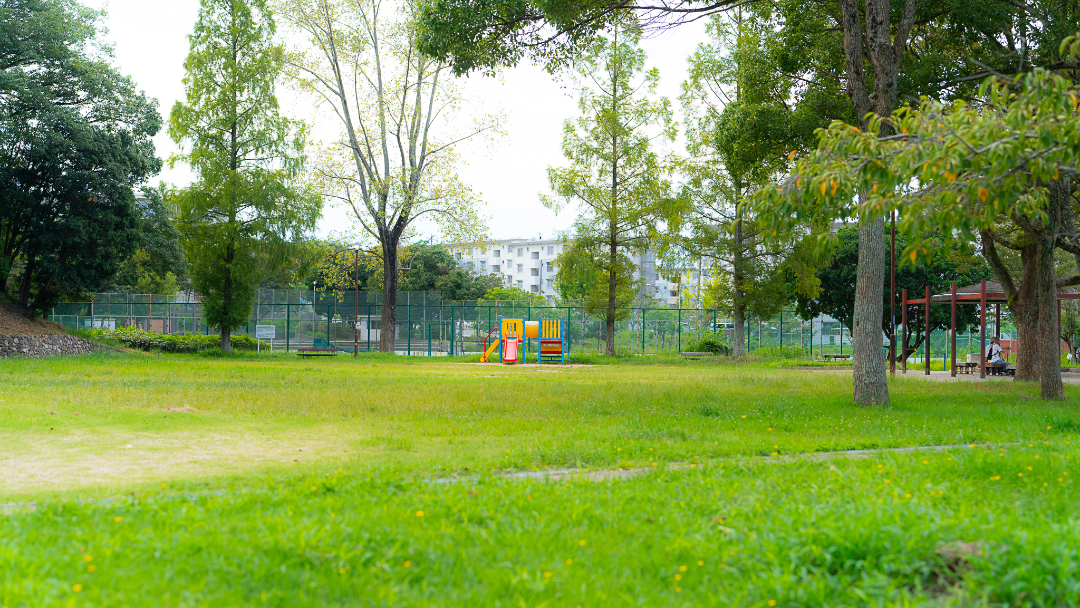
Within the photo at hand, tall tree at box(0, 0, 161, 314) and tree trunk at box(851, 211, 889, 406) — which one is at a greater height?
tall tree at box(0, 0, 161, 314)

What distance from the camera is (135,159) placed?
2775 centimetres

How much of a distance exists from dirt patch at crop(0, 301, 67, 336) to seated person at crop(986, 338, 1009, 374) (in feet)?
95.0

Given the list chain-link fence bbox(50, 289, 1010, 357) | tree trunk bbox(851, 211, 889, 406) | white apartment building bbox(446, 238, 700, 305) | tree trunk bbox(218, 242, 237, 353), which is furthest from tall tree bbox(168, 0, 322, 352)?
white apartment building bbox(446, 238, 700, 305)

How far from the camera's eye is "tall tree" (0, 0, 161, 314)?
24.6 meters

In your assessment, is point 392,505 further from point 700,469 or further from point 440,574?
point 700,469

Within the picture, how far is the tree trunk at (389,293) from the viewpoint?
1267 inches

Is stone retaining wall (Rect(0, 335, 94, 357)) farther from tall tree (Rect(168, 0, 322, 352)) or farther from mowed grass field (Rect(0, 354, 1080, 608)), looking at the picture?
mowed grass field (Rect(0, 354, 1080, 608))

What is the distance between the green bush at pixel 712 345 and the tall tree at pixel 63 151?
2344 cm

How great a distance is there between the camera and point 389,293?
107 feet

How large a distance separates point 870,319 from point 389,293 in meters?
23.7

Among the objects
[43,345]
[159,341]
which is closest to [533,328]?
[159,341]

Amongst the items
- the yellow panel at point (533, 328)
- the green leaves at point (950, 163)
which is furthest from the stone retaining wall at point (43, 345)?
the green leaves at point (950, 163)

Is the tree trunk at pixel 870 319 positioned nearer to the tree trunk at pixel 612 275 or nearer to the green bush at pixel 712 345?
the tree trunk at pixel 612 275

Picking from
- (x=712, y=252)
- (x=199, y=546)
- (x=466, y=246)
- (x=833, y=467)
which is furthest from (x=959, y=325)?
(x=199, y=546)
